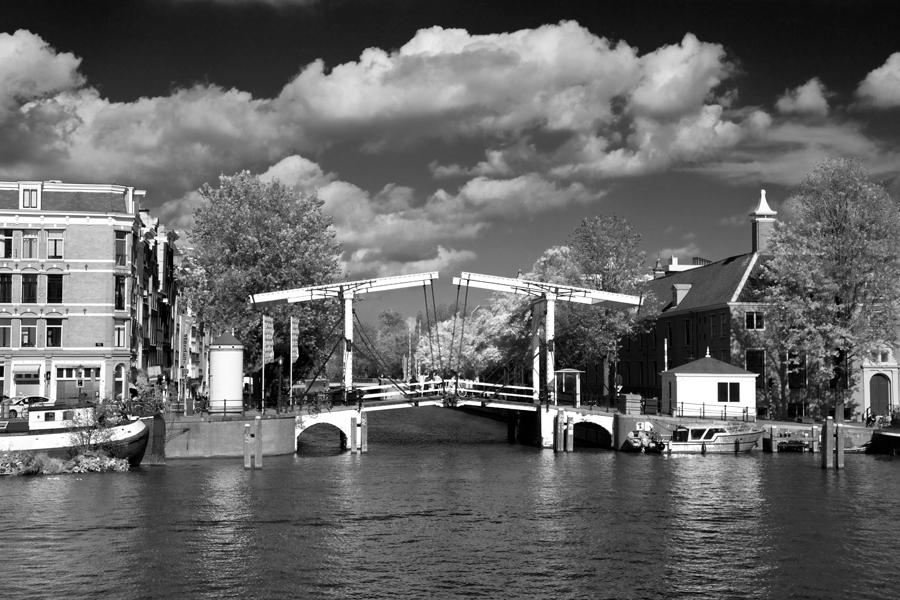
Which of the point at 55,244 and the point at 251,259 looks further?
the point at 251,259

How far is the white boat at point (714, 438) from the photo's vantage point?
172 ft

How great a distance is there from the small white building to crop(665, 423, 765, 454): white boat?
131 inches

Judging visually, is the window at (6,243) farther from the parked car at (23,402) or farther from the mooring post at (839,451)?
the mooring post at (839,451)

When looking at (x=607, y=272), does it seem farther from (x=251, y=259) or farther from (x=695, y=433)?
(x=251, y=259)

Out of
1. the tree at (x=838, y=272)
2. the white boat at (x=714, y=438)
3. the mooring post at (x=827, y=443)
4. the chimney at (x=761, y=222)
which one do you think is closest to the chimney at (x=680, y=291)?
the chimney at (x=761, y=222)

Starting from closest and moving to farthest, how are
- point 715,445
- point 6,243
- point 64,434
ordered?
point 64,434 → point 715,445 → point 6,243

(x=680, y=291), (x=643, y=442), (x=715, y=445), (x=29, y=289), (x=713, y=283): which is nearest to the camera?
(x=715, y=445)

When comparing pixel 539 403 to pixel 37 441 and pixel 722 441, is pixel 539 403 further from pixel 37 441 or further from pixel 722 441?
pixel 37 441

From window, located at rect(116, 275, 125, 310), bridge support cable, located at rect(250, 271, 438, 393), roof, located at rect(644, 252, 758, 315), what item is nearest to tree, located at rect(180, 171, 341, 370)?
window, located at rect(116, 275, 125, 310)

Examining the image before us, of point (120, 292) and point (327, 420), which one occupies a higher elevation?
point (120, 292)

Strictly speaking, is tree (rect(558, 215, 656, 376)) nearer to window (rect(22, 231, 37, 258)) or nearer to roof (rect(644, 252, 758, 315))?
roof (rect(644, 252, 758, 315))

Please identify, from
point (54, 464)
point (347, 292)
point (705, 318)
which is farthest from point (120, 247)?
point (705, 318)

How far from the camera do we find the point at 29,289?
188 feet

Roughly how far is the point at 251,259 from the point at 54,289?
→ 426 inches
